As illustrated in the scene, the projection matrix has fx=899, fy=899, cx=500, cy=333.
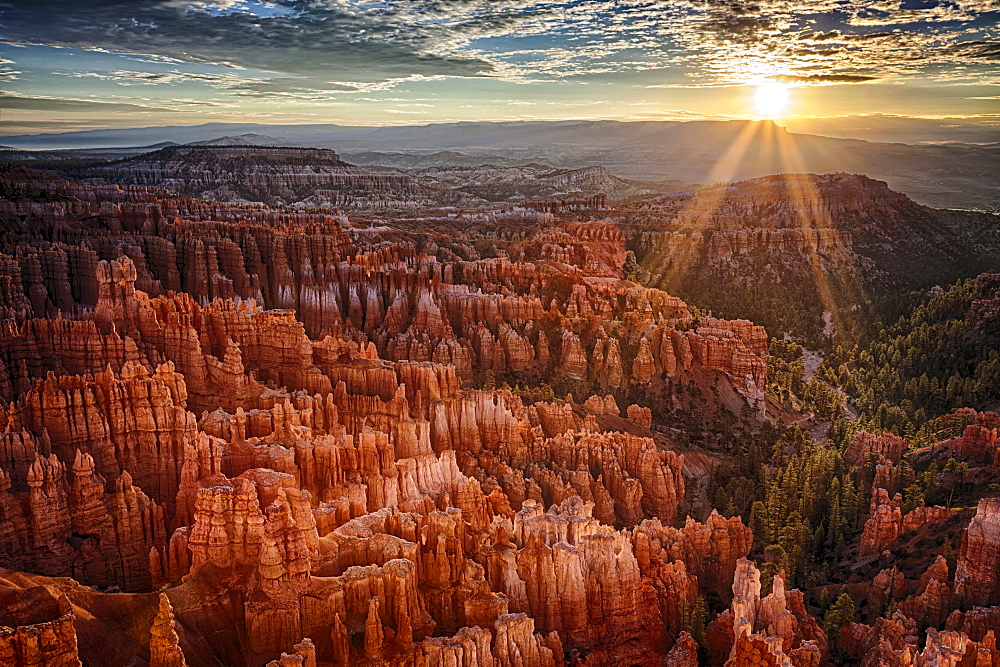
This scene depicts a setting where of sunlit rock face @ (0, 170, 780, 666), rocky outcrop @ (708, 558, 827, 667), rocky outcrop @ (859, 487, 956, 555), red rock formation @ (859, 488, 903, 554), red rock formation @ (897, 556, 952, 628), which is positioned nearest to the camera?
sunlit rock face @ (0, 170, 780, 666)

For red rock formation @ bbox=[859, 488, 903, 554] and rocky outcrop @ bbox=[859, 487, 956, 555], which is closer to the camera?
rocky outcrop @ bbox=[859, 487, 956, 555]

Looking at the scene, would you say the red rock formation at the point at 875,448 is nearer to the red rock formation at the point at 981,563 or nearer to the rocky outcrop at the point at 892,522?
the rocky outcrop at the point at 892,522

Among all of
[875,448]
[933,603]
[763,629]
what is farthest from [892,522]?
[763,629]

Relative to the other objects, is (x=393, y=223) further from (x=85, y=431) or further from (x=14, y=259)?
(x=85, y=431)

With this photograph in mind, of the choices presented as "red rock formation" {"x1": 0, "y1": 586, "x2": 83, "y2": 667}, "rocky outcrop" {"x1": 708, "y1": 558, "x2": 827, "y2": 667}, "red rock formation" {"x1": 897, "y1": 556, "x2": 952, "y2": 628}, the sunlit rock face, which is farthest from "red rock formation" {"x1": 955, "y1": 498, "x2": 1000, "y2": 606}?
"red rock formation" {"x1": 0, "y1": 586, "x2": 83, "y2": 667}

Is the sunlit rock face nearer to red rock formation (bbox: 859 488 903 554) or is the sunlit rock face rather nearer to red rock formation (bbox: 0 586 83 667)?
red rock formation (bbox: 0 586 83 667)

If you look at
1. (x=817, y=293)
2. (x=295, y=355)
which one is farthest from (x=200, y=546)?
(x=817, y=293)

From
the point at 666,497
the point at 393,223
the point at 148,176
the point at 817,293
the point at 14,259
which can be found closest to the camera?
the point at 666,497

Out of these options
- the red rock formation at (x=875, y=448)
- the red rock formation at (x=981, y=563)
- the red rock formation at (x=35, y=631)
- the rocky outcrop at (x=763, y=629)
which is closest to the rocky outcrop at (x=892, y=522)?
the red rock formation at (x=981, y=563)

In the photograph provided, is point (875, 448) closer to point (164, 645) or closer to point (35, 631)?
point (164, 645)

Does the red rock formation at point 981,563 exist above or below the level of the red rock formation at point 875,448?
above

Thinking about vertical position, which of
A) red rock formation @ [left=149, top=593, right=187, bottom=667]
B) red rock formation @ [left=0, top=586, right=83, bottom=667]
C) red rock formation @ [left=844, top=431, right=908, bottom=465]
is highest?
red rock formation @ [left=0, top=586, right=83, bottom=667]
